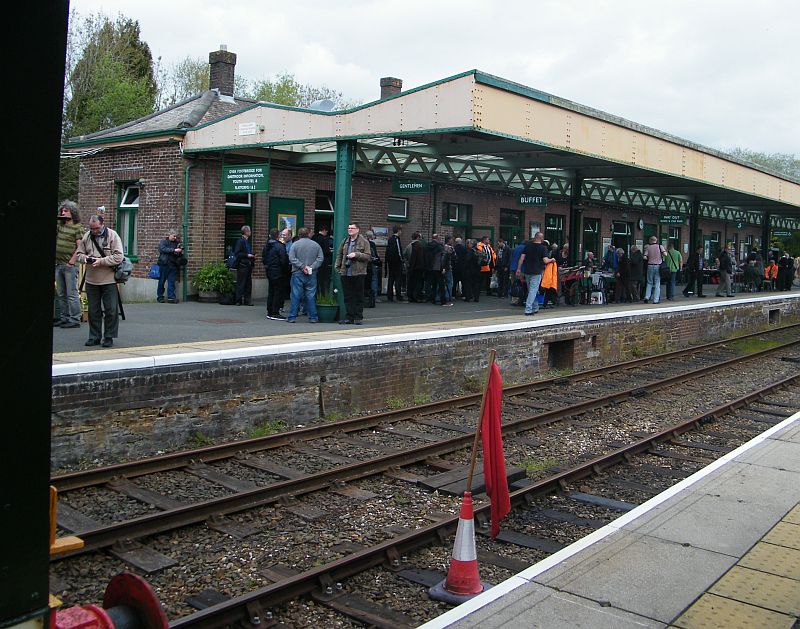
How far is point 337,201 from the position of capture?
1405cm

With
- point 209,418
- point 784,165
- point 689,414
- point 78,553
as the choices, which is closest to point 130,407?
point 209,418

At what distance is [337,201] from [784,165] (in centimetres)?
8570

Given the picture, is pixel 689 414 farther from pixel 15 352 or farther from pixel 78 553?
pixel 15 352


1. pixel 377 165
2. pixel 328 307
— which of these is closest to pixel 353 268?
pixel 328 307

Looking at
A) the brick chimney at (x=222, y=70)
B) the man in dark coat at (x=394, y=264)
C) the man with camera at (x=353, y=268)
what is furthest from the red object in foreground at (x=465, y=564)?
the brick chimney at (x=222, y=70)

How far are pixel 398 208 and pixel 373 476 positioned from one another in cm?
1506

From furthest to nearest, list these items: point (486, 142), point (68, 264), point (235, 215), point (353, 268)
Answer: point (235, 215)
point (486, 142)
point (353, 268)
point (68, 264)

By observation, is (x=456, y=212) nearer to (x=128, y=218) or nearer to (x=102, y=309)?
(x=128, y=218)

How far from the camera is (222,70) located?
22391 mm

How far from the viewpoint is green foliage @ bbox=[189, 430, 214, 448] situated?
348 inches

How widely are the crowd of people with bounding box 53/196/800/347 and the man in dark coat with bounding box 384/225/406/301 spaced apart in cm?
2

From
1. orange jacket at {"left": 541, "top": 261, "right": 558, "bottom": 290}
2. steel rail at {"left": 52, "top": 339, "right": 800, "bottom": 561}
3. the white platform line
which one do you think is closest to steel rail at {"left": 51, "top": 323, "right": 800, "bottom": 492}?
the white platform line

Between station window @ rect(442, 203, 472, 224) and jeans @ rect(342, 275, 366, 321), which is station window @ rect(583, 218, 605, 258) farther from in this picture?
jeans @ rect(342, 275, 366, 321)

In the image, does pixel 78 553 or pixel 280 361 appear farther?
pixel 280 361
